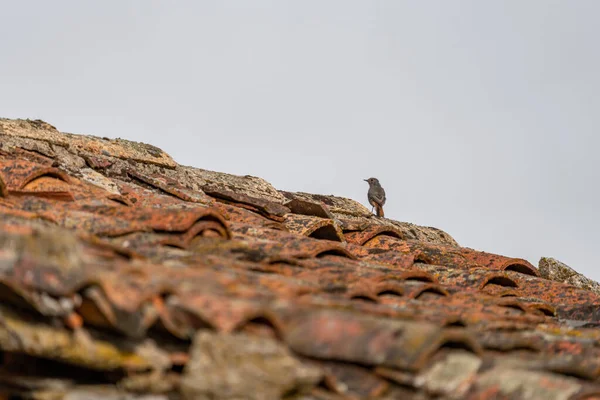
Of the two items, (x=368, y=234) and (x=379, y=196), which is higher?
(x=379, y=196)

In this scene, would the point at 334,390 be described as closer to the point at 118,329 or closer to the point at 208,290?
the point at 208,290

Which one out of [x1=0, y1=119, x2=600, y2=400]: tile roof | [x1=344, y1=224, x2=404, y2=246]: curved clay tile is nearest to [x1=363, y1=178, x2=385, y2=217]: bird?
[x1=344, y1=224, x2=404, y2=246]: curved clay tile

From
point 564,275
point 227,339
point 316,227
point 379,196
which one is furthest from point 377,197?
point 227,339

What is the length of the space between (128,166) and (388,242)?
11.1ft

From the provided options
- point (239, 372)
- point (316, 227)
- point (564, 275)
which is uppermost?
point (564, 275)

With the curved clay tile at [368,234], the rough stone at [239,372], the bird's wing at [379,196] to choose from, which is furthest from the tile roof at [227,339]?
the bird's wing at [379,196]

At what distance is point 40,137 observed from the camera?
8836 mm

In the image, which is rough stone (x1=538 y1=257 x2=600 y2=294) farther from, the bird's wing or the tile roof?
the bird's wing

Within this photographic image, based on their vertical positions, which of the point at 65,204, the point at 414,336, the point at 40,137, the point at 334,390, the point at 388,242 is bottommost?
the point at 334,390

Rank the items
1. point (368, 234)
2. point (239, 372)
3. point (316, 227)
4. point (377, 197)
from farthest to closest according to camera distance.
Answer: point (377, 197)
point (368, 234)
point (316, 227)
point (239, 372)

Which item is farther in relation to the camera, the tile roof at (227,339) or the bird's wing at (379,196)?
the bird's wing at (379,196)

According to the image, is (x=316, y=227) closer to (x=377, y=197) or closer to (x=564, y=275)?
(x=564, y=275)

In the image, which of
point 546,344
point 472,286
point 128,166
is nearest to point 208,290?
point 546,344

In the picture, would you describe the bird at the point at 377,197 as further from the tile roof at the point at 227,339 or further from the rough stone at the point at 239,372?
the rough stone at the point at 239,372
